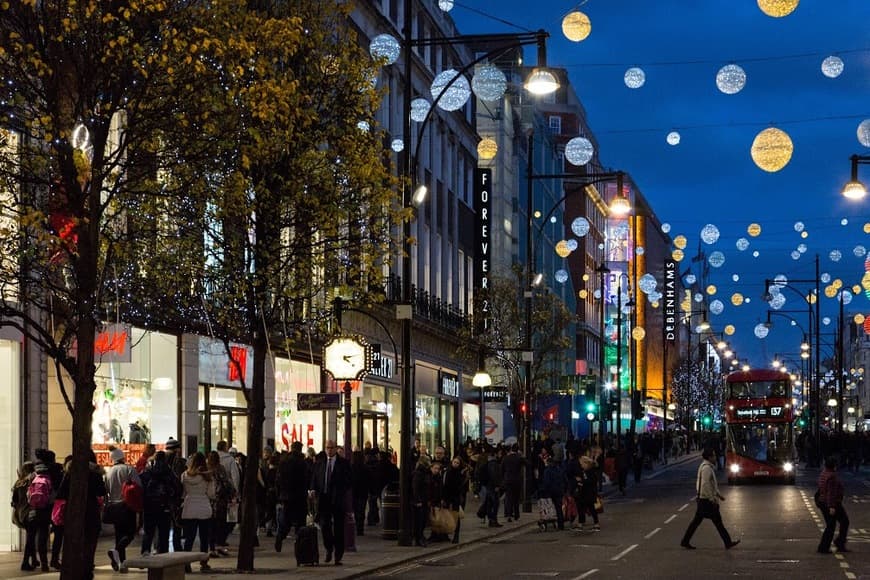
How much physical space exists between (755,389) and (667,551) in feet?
105

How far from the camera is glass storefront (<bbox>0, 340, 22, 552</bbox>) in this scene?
84.5ft

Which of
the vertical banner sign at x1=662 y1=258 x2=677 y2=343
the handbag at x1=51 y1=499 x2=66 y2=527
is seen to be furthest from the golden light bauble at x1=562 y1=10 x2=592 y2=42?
the vertical banner sign at x1=662 y1=258 x2=677 y2=343

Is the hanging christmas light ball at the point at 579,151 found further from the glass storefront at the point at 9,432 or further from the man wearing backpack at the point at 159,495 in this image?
the man wearing backpack at the point at 159,495

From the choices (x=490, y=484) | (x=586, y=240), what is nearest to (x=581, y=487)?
(x=490, y=484)

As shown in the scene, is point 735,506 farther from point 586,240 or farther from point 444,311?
point 586,240

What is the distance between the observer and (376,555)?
26344mm

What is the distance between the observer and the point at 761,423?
190 ft

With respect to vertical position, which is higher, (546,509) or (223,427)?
(223,427)

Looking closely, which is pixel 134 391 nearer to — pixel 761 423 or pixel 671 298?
pixel 761 423

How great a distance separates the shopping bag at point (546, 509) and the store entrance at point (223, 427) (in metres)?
6.34

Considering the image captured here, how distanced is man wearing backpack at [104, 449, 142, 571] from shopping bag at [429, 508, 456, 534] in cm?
804

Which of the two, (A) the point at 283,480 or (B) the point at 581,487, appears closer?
(A) the point at 283,480

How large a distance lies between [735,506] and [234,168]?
2567cm

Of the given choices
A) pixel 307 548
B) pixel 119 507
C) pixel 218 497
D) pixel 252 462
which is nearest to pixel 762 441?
pixel 218 497
